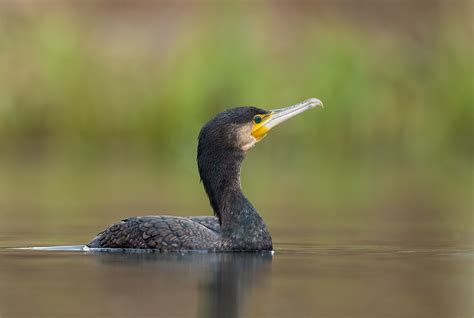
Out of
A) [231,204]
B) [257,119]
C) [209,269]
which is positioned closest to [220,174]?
[231,204]

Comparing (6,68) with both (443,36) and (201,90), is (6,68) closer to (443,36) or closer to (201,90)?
(201,90)

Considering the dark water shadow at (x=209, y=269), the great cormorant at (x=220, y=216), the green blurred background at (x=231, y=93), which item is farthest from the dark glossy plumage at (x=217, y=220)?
the green blurred background at (x=231, y=93)

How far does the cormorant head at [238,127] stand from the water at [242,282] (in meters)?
0.98

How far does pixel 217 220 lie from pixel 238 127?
81 centimetres

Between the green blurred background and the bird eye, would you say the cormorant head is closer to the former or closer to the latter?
the bird eye

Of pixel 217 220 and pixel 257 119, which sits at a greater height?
pixel 257 119

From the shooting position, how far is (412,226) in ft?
44.1

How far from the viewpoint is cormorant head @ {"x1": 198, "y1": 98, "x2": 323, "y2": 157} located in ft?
36.8

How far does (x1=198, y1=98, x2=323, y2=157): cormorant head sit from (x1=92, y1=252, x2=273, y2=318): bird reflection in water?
3.41 ft

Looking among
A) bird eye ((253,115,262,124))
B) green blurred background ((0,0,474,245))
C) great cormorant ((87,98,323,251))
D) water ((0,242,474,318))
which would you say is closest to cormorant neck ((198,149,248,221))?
great cormorant ((87,98,323,251))

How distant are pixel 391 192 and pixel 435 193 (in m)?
0.56

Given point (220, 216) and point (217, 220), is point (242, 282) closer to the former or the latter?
point (220, 216)

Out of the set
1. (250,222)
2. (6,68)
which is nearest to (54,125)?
(6,68)

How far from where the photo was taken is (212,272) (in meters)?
9.54
